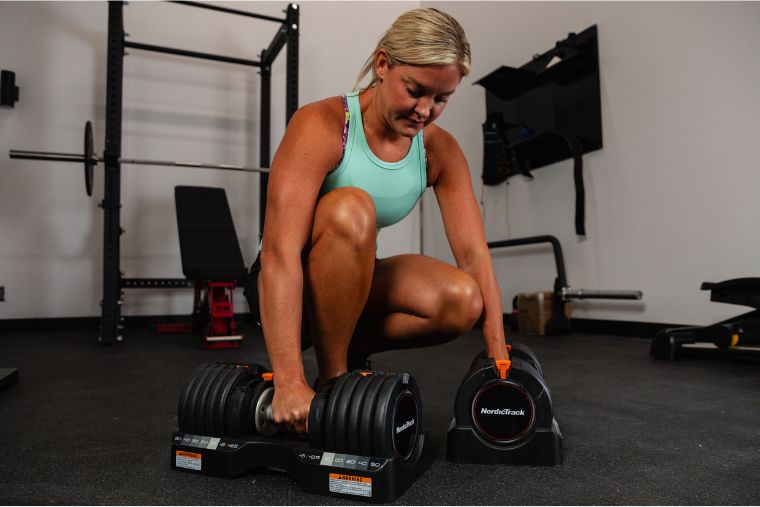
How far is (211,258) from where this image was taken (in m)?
3.19

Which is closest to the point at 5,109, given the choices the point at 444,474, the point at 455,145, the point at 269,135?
the point at 269,135

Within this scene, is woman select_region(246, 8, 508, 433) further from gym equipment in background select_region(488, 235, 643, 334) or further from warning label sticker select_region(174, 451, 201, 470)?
gym equipment in background select_region(488, 235, 643, 334)

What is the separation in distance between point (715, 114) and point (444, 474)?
2483mm

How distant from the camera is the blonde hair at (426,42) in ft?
3.20

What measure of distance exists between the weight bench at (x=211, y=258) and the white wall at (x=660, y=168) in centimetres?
196

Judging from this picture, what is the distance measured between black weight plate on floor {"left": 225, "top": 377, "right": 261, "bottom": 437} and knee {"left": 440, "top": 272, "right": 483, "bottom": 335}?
0.43 meters

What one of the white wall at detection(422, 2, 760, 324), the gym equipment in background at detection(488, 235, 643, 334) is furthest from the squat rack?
the gym equipment in background at detection(488, 235, 643, 334)

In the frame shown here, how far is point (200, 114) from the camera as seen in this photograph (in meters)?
4.16

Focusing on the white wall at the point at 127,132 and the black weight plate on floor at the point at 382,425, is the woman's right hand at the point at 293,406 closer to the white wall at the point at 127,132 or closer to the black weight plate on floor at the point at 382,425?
the black weight plate on floor at the point at 382,425

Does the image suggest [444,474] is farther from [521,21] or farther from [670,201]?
[521,21]

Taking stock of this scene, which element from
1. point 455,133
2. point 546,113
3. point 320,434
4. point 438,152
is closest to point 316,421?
point 320,434

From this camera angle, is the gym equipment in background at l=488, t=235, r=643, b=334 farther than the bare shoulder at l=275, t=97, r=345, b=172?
Yes

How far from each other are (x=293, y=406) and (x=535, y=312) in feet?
8.73

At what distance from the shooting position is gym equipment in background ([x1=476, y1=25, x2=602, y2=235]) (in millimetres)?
3340
